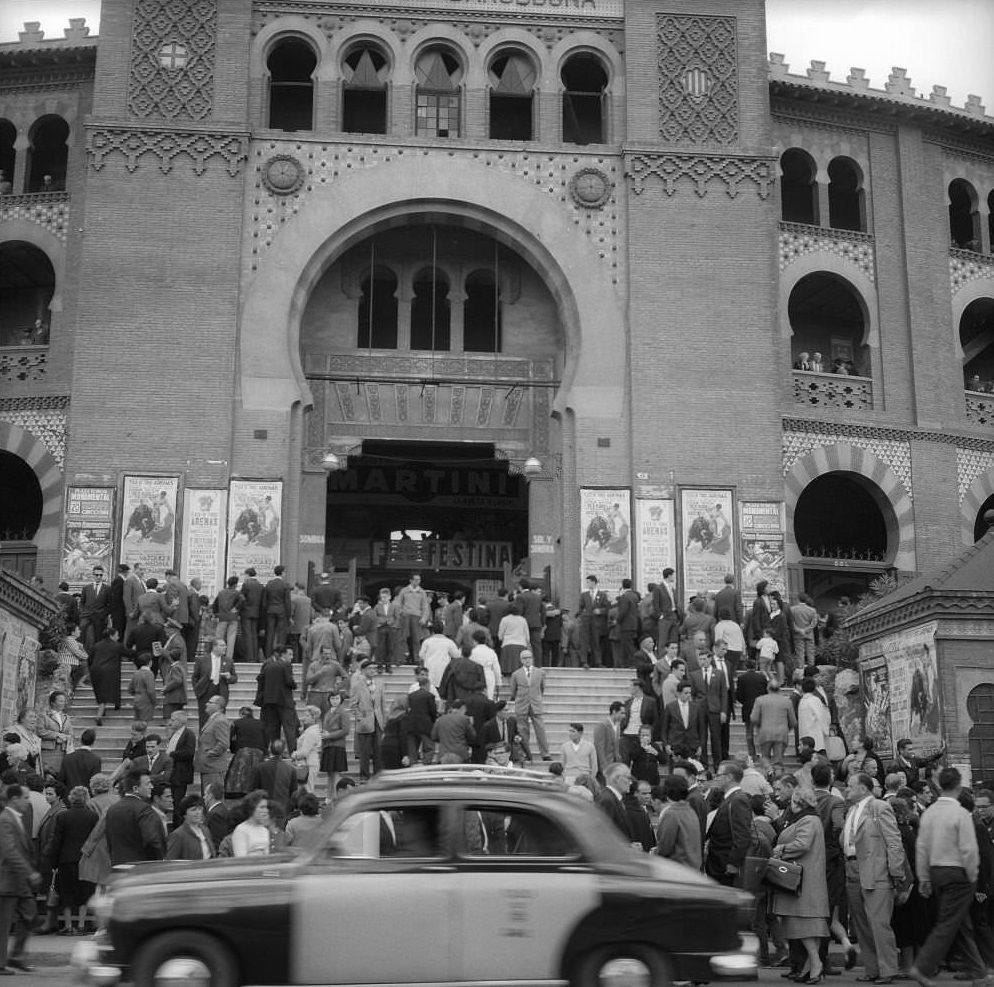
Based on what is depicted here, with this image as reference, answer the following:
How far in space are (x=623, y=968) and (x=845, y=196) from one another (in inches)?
1033

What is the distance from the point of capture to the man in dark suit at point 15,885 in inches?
414

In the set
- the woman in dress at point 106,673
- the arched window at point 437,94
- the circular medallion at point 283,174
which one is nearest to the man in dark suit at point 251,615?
the woman in dress at point 106,673

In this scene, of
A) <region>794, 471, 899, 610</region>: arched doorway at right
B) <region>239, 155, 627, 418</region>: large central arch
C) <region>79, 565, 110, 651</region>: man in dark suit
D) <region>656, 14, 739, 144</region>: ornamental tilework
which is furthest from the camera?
<region>794, 471, 899, 610</region>: arched doorway at right

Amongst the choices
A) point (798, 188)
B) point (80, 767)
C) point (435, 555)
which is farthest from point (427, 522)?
point (80, 767)

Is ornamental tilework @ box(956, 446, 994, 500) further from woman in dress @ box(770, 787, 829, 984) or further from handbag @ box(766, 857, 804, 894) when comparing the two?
handbag @ box(766, 857, 804, 894)

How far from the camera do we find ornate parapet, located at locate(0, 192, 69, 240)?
27.9m

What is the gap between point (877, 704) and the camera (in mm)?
18969

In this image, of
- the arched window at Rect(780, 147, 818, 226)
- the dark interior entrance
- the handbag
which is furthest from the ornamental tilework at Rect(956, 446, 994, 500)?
the handbag

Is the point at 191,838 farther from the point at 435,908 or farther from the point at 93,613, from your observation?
the point at 93,613

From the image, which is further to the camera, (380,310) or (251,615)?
(380,310)

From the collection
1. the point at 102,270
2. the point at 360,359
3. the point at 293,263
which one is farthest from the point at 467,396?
the point at 102,270

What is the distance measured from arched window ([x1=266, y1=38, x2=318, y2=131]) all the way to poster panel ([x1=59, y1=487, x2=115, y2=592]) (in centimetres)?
933

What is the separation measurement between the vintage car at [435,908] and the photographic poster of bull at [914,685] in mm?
9896

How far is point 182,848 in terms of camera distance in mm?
11117
